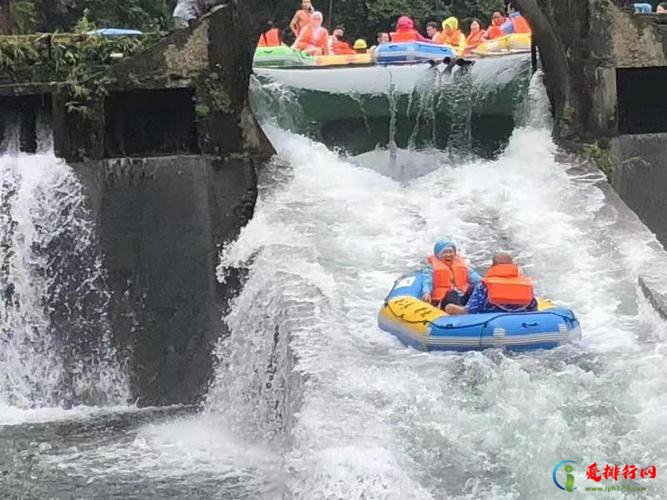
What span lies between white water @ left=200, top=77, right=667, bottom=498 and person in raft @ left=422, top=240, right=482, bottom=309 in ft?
1.61

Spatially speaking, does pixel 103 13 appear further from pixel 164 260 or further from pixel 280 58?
pixel 164 260

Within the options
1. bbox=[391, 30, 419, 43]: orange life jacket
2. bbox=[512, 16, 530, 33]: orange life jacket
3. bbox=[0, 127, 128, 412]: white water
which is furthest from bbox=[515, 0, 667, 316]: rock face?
bbox=[512, 16, 530, 33]: orange life jacket

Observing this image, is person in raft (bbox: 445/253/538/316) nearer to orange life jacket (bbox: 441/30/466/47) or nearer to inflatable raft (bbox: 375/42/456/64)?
inflatable raft (bbox: 375/42/456/64)

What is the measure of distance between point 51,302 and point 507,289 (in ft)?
13.8

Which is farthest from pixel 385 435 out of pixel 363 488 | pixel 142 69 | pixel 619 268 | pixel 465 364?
pixel 142 69

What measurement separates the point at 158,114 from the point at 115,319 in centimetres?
219

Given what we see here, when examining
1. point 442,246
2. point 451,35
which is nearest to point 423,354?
point 442,246

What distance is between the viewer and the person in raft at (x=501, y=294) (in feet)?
24.6

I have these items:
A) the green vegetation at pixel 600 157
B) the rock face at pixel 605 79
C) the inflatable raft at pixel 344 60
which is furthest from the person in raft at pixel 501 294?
the inflatable raft at pixel 344 60

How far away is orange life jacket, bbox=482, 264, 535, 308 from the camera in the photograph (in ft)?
24.6

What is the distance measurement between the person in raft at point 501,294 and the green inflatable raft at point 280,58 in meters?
7.60

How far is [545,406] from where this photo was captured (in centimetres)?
646

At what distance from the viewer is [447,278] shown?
26.6 feet

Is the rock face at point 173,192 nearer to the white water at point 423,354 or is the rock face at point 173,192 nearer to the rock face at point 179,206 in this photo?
the rock face at point 179,206
